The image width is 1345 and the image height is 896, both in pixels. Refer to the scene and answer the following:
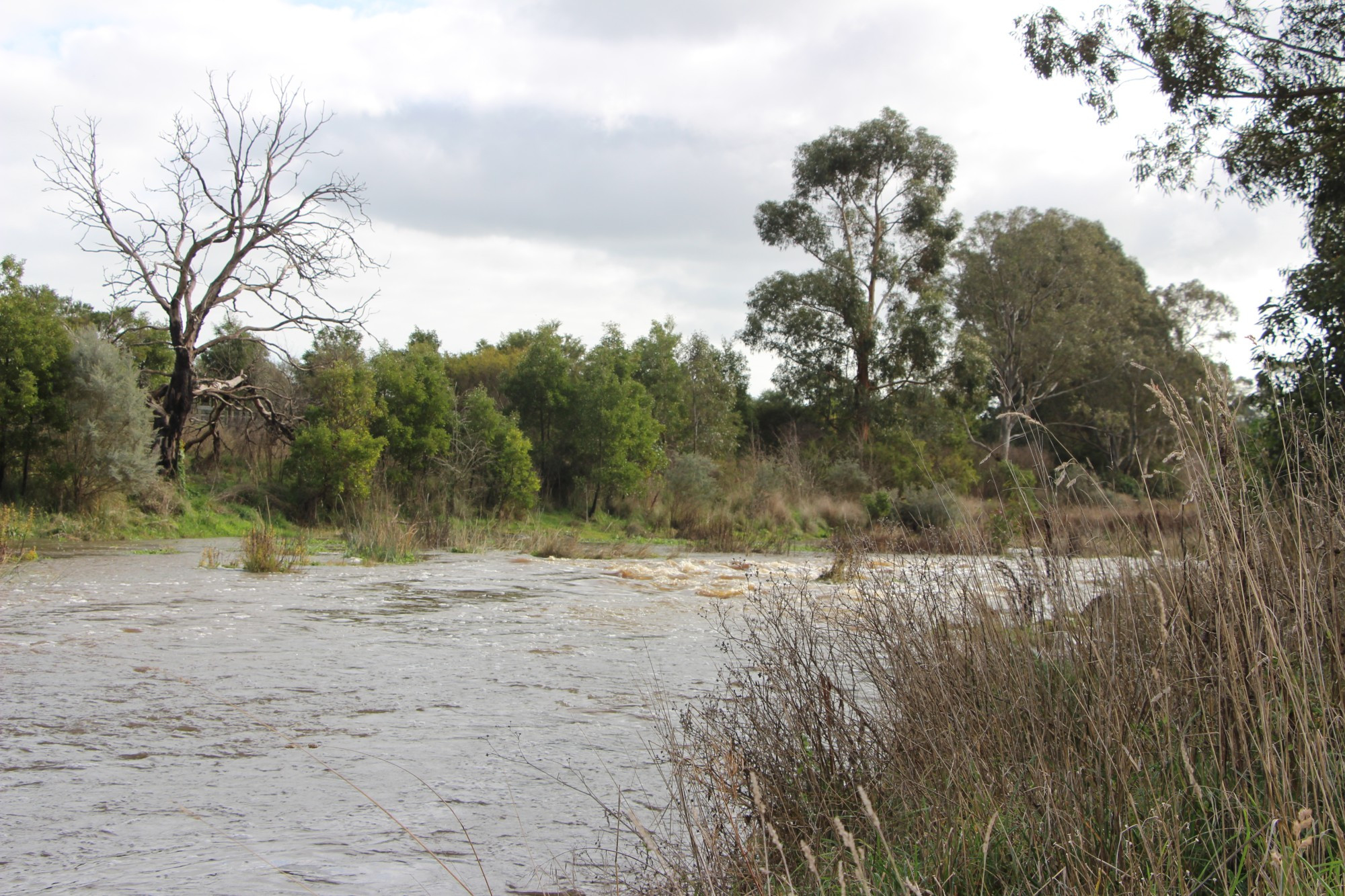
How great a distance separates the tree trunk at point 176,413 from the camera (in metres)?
23.5

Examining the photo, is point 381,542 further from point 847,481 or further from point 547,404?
point 847,481

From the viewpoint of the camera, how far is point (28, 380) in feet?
65.4

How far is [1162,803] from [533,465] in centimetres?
2727

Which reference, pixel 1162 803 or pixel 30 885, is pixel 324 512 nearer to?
pixel 30 885

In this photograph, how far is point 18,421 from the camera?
2055 cm

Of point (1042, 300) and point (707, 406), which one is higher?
point (1042, 300)

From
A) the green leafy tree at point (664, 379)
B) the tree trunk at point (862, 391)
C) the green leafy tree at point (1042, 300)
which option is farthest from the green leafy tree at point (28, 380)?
the green leafy tree at point (1042, 300)

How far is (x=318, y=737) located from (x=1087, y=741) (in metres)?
4.07

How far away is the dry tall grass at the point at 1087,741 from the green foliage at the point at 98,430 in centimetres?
2056

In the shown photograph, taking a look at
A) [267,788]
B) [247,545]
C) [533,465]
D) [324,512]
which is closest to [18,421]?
[324,512]

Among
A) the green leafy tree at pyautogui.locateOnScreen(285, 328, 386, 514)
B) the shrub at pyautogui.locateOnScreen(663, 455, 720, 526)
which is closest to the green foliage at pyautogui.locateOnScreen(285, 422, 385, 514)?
the green leafy tree at pyautogui.locateOnScreen(285, 328, 386, 514)

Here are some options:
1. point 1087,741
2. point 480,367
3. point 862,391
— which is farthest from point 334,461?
point 1087,741

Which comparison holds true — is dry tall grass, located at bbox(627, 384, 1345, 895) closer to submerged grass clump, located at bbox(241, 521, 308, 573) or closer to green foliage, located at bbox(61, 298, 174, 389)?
submerged grass clump, located at bbox(241, 521, 308, 573)

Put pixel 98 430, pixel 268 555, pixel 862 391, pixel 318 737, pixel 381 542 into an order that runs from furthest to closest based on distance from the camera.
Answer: pixel 862 391 < pixel 98 430 < pixel 381 542 < pixel 268 555 < pixel 318 737
